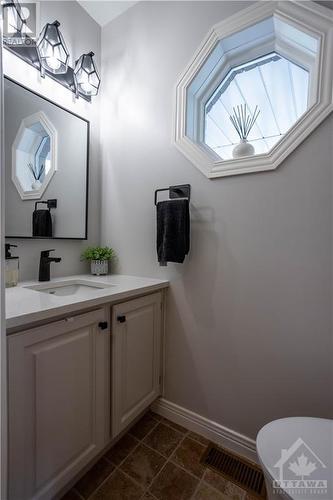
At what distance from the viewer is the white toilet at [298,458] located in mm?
616

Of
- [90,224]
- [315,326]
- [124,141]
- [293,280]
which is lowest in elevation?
[315,326]

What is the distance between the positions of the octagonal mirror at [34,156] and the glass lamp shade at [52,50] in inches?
10.9

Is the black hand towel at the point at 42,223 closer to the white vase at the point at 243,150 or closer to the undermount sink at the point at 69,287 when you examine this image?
the undermount sink at the point at 69,287

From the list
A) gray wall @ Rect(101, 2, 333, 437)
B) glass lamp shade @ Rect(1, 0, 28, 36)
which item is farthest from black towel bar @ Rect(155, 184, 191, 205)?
glass lamp shade @ Rect(1, 0, 28, 36)

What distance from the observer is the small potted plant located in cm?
160

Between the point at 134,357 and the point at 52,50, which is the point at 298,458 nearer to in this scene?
the point at 134,357

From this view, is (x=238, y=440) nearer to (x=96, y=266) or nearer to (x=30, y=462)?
(x=30, y=462)

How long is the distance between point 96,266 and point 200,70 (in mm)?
1416

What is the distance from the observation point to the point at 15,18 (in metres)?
1.16

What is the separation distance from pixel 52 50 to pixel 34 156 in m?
0.63

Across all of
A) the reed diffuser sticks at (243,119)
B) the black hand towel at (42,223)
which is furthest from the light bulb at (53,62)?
the reed diffuser sticks at (243,119)

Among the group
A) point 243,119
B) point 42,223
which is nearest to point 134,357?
point 42,223

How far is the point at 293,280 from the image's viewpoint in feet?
3.58

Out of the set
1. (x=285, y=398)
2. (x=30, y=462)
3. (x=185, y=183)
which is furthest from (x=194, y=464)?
(x=185, y=183)
